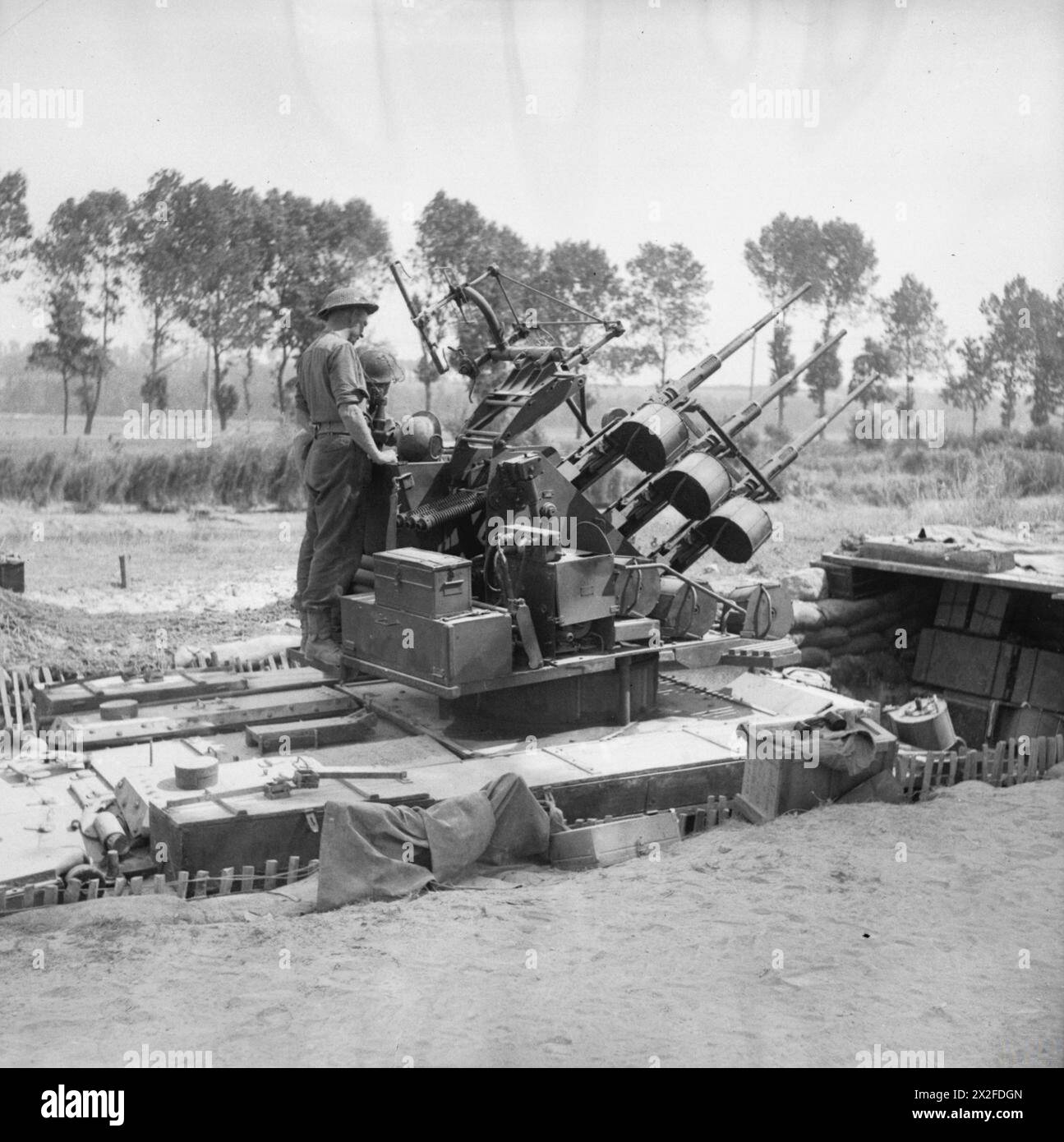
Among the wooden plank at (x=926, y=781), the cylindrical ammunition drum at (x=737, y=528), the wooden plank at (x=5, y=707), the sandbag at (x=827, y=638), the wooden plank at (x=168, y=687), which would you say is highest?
the cylindrical ammunition drum at (x=737, y=528)

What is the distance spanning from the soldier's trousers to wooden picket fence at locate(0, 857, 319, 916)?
2.11 metres

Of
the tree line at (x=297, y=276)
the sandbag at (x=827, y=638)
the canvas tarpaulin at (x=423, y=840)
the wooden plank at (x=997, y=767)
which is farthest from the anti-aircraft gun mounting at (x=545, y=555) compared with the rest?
the tree line at (x=297, y=276)

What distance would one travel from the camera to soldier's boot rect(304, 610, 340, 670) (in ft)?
29.2

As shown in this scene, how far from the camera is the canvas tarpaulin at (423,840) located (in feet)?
22.7

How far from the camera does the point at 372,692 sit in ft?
30.7

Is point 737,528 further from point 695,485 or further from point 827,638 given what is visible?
point 827,638

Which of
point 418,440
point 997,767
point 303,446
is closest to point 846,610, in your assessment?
point 997,767

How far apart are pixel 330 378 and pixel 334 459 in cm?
50

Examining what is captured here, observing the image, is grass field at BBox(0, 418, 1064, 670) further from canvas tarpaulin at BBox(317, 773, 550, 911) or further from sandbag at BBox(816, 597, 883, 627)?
canvas tarpaulin at BBox(317, 773, 550, 911)

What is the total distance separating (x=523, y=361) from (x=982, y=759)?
3.98 m

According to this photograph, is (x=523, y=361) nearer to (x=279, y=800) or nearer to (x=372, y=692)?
(x=372, y=692)

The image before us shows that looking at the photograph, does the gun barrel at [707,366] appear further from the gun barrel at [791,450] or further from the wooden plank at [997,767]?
the wooden plank at [997,767]

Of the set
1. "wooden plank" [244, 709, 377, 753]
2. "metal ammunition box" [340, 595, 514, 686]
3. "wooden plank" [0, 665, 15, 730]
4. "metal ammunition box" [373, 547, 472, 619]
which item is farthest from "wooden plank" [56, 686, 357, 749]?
"metal ammunition box" [373, 547, 472, 619]
